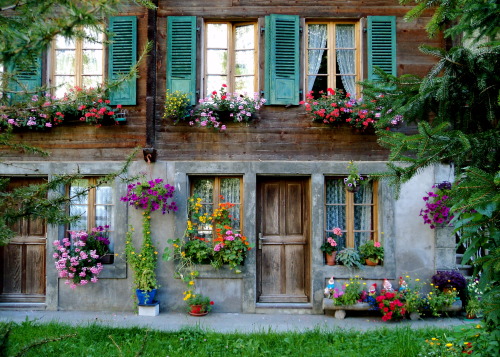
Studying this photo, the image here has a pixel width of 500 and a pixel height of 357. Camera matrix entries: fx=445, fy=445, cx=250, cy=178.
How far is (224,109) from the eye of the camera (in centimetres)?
759

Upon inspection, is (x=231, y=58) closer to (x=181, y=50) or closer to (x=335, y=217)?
(x=181, y=50)

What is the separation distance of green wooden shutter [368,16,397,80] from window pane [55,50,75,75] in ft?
17.5

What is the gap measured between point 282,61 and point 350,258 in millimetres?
3600

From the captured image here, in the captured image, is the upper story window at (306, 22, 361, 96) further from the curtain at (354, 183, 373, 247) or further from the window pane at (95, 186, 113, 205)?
the window pane at (95, 186, 113, 205)

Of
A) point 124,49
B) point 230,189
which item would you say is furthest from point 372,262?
point 124,49

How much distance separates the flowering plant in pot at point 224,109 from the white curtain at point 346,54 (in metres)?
1.59

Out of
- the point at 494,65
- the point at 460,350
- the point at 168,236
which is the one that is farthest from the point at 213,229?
the point at 494,65

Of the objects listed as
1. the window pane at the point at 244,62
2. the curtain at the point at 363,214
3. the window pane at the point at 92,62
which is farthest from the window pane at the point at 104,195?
the curtain at the point at 363,214

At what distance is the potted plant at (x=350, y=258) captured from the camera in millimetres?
7551

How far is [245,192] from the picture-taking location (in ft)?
25.6

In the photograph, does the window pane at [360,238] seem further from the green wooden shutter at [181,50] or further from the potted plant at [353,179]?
the green wooden shutter at [181,50]

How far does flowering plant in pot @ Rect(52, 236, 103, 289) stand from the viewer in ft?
24.2

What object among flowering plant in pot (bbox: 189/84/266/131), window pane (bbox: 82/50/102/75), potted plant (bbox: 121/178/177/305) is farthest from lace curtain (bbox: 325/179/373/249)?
window pane (bbox: 82/50/102/75)

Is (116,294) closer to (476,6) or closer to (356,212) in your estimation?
(356,212)
